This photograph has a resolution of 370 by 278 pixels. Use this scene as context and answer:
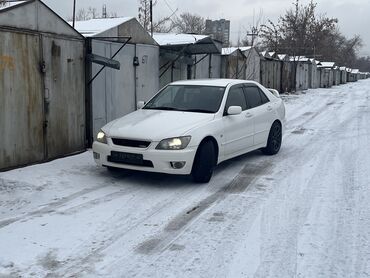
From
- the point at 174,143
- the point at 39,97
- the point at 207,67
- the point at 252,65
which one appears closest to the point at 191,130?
the point at 174,143

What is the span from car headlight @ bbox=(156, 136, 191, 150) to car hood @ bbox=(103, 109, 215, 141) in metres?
0.06

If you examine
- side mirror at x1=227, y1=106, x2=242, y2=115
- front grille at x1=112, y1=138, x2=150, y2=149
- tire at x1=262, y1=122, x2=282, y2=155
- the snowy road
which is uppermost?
side mirror at x1=227, y1=106, x2=242, y2=115

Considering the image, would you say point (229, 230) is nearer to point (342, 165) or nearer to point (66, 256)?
point (66, 256)

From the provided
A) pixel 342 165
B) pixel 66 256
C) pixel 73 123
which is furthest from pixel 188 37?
pixel 66 256

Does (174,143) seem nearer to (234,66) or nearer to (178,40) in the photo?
(178,40)

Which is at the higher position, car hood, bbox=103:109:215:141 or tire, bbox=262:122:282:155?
car hood, bbox=103:109:215:141

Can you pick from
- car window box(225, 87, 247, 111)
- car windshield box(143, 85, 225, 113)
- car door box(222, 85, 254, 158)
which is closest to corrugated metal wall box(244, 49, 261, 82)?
car window box(225, 87, 247, 111)

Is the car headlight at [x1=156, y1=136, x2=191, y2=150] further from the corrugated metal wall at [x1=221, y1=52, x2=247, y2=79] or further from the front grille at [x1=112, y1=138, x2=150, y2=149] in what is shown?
the corrugated metal wall at [x1=221, y1=52, x2=247, y2=79]

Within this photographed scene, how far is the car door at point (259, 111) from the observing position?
28.6ft

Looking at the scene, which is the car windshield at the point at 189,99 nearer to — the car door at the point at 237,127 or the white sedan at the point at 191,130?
the white sedan at the point at 191,130

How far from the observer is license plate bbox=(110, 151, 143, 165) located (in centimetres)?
674

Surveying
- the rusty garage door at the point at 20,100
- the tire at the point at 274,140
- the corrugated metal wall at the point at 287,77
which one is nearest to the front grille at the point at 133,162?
the rusty garage door at the point at 20,100

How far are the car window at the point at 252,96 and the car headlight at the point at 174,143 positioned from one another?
2.30 meters

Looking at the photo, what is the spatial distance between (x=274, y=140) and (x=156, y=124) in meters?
3.23
